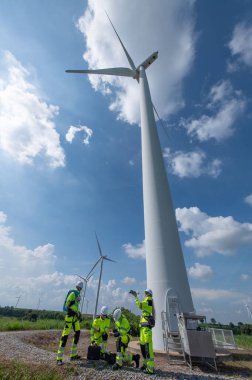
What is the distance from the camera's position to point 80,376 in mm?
6984

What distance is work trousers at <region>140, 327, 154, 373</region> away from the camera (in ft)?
26.0

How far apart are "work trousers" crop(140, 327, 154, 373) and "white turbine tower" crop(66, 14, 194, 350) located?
3.83m

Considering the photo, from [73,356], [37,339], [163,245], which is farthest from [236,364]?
[37,339]

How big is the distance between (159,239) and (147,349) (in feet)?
20.8

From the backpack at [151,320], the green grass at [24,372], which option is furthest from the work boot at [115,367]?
the green grass at [24,372]

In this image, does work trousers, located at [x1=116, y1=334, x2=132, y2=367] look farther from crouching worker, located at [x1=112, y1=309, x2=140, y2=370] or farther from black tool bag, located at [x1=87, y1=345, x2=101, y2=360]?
black tool bag, located at [x1=87, y1=345, x2=101, y2=360]

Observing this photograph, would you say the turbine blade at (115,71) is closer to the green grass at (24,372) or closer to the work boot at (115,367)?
the work boot at (115,367)

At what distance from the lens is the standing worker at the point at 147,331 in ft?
26.5

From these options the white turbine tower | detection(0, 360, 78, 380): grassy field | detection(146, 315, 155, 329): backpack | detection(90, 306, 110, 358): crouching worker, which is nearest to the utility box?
detection(146, 315, 155, 329): backpack

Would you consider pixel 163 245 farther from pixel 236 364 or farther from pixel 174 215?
pixel 236 364

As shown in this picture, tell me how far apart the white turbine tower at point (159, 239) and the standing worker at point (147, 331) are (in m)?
3.31

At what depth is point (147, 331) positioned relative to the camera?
876cm

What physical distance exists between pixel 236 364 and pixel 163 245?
20.3ft

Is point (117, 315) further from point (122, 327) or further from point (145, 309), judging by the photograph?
point (145, 309)
